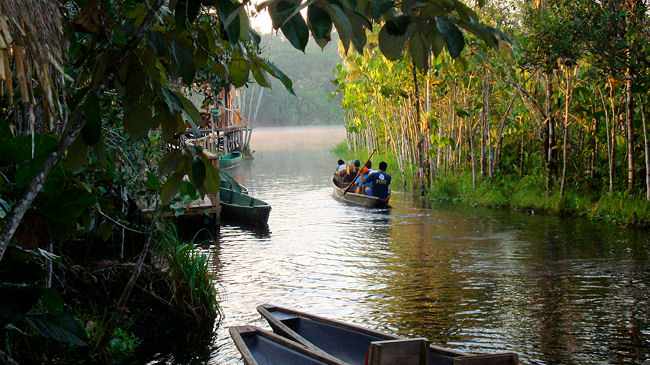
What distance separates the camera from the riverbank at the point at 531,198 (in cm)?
1694

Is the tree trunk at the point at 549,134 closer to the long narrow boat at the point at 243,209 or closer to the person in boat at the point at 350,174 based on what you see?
the long narrow boat at the point at 243,209

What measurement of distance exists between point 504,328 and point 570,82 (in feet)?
31.7

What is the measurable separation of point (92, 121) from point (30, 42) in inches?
20.1

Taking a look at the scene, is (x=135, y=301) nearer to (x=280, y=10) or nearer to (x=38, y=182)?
(x=38, y=182)

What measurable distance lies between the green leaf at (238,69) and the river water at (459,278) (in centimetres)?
593

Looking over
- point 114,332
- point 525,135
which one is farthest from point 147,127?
point 525,135

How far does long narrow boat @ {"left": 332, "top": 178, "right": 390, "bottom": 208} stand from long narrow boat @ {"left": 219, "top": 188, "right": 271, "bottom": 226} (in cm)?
342

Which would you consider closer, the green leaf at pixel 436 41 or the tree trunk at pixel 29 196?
the green leaf at pixel 436 41

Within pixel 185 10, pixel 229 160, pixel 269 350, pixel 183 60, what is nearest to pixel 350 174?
pixel 229 160

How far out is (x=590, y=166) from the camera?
19750mm

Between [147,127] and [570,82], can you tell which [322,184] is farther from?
[147,127]

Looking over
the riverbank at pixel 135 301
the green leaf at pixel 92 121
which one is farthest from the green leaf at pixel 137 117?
the riverbank at pixel 135 301

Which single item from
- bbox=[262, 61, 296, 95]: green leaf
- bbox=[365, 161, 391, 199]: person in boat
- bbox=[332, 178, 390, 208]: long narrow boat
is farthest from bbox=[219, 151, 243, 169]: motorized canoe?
bbox=[262, 61, 296, 95]: green leaf

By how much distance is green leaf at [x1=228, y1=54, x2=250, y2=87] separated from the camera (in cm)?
344
